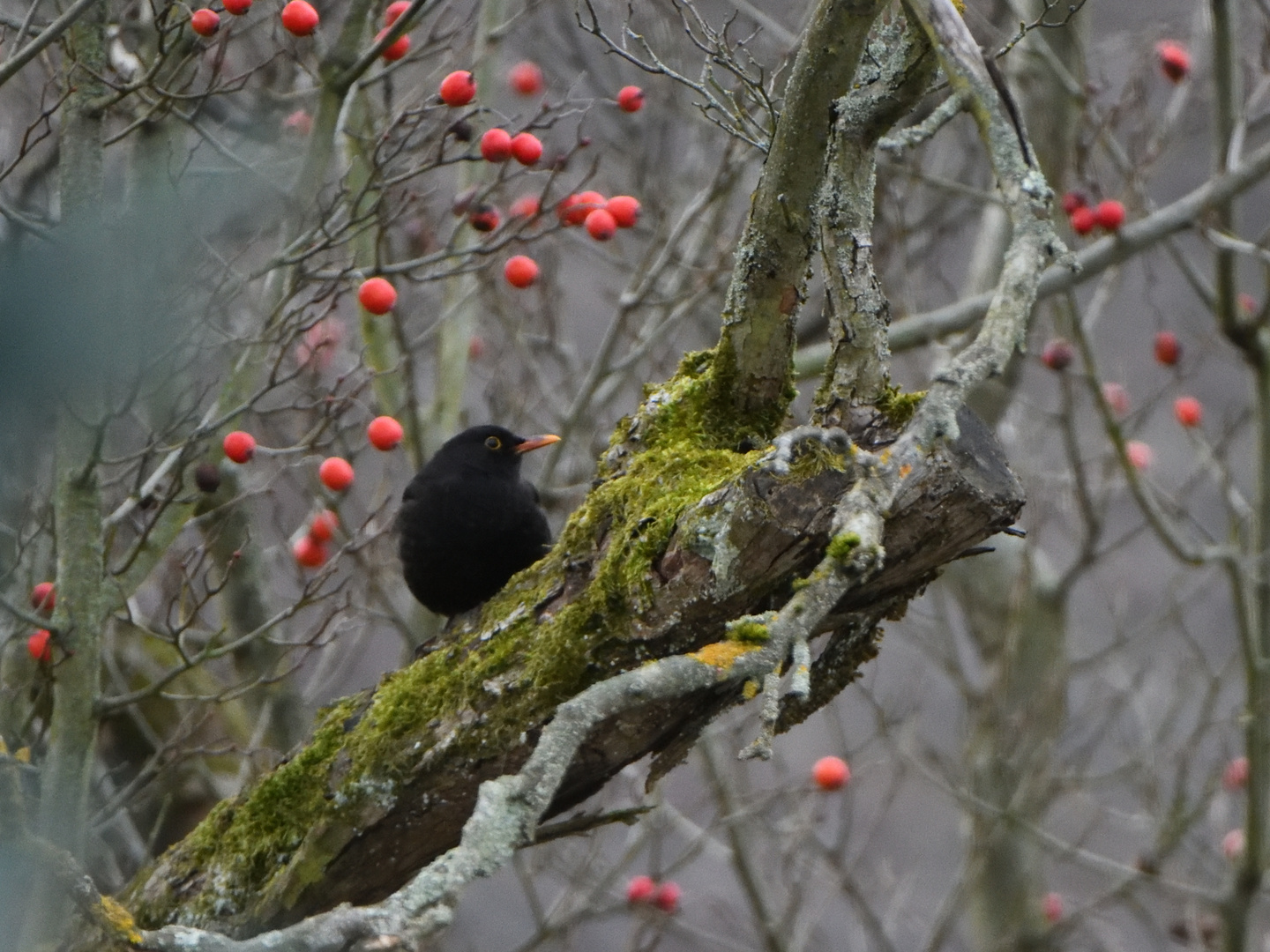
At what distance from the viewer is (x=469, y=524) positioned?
467 cm

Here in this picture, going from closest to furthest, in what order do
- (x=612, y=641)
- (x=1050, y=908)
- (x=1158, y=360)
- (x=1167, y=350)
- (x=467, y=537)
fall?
(x=612, y=641) → (x=467, y=537) → (x=1167, y=350) → (x=1158, y=360) → (x=1050, y=908)

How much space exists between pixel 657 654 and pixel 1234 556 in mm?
4053

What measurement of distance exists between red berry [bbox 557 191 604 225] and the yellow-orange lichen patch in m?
2.43

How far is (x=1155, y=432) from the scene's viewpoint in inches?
502

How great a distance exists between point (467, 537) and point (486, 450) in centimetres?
46

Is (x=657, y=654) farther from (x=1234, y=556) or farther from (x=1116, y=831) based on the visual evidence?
(x=1116, y=831)

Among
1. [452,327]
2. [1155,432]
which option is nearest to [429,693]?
[452,327]

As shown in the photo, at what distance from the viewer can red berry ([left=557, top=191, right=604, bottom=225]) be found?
4.31m

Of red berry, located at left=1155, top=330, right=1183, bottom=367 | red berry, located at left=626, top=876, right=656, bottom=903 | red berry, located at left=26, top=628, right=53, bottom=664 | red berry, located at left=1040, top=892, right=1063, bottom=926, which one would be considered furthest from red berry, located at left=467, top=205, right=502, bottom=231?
red berry, located at left=1040, top=892, right=1063, bottom=926

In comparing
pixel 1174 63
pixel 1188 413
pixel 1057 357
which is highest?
pixel 1174 63

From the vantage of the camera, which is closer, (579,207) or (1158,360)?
(579,207)

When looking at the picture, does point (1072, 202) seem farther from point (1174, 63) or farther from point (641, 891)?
point (641, 891)

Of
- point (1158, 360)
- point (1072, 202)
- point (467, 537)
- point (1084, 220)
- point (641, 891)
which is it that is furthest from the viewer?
point (1158, 360)

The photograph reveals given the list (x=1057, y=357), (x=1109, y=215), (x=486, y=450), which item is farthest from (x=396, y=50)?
(x=1057, y=357)
